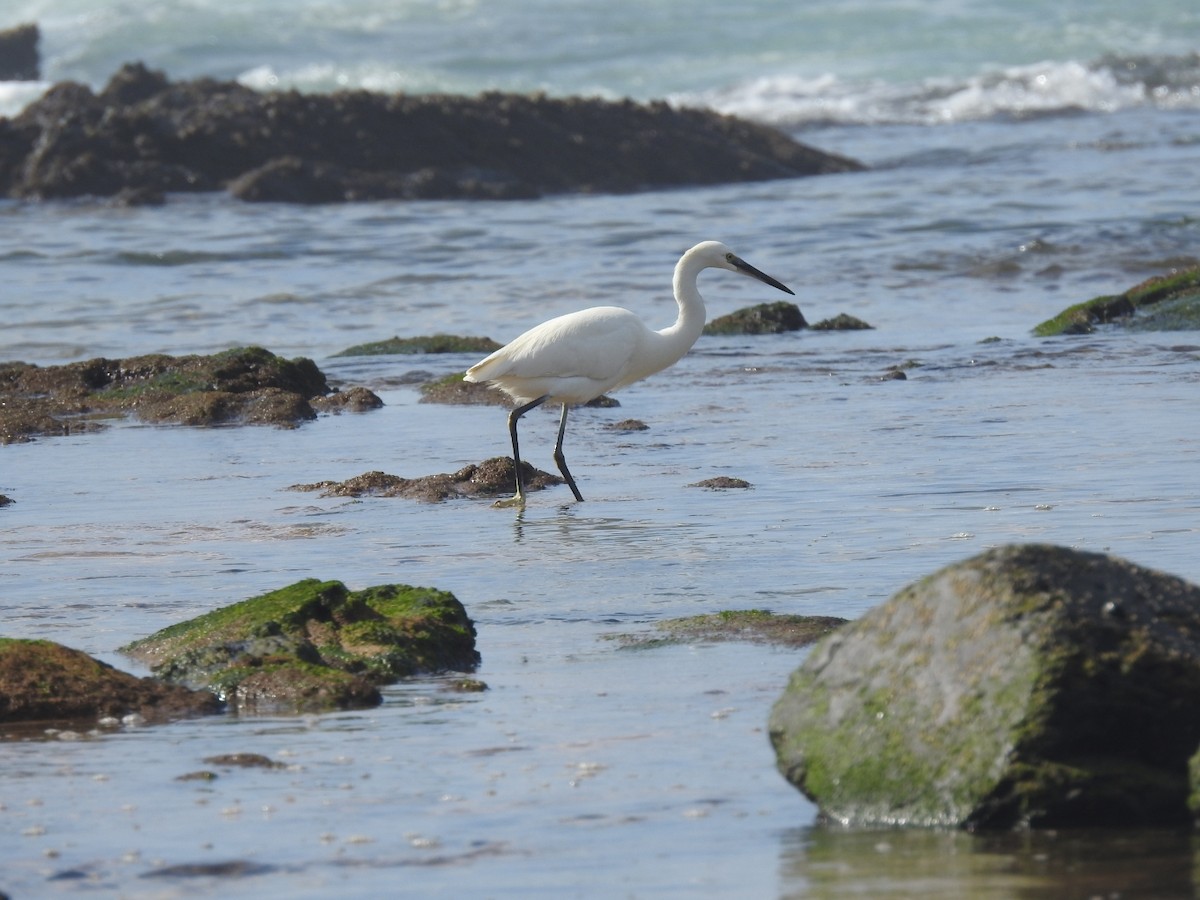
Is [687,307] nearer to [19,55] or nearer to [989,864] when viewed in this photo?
[989,864]

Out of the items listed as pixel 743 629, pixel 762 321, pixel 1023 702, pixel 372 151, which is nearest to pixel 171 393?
pixel 762 321

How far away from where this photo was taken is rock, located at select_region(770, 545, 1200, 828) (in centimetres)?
412

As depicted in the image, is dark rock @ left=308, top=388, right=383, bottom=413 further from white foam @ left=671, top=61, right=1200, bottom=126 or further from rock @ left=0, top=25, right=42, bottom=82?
rock @ left=0, top=25, right=42, bottom=82

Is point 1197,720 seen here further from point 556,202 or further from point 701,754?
point 556,202

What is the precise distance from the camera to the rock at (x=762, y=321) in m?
15.4

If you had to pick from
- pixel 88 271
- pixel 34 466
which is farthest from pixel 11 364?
pixel 88 271

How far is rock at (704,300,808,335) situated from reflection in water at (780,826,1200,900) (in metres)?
11.2

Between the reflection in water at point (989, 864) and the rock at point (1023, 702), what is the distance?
0.19ft

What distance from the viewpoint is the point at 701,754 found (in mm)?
5012

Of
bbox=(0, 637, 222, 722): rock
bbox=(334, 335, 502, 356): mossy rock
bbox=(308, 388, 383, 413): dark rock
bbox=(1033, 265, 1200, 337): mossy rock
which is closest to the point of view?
bbox=(0, 637, 222, 722): rock

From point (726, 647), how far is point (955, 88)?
115 ft

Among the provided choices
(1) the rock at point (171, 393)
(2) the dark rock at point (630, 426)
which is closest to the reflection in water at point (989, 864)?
(2) the dark rock at point (630, 426)

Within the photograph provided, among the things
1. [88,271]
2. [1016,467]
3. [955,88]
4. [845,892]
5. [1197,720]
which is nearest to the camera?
[845,892]

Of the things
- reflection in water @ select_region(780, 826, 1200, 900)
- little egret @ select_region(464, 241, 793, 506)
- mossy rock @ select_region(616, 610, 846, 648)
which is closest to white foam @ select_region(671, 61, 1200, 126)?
little egret @ select_region(464, 241, 793, 506)
